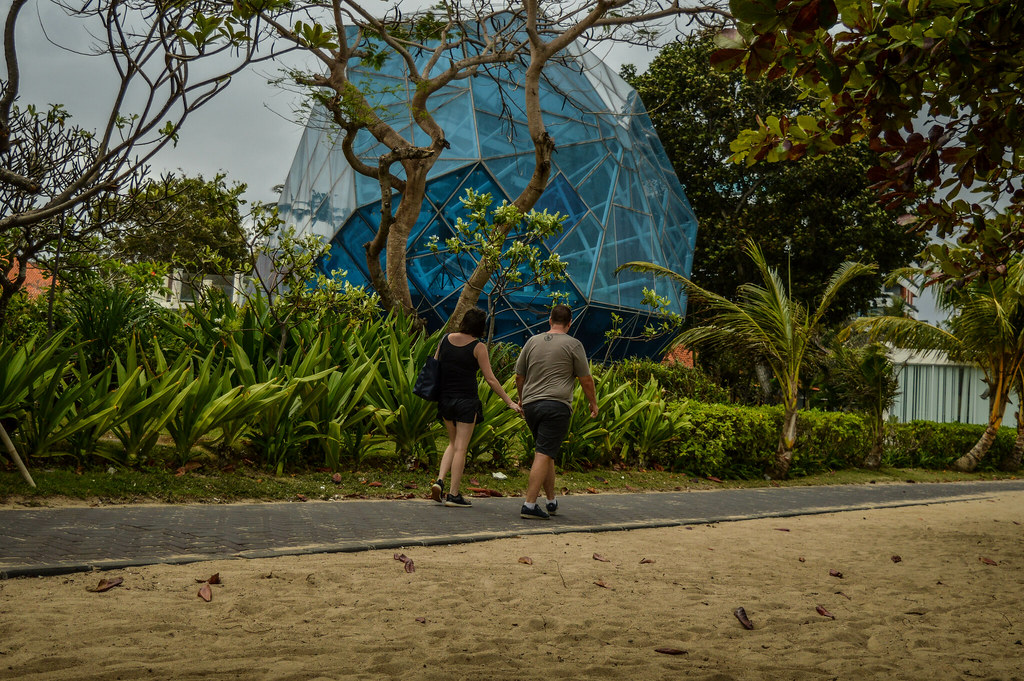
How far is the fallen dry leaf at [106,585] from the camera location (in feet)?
12.2

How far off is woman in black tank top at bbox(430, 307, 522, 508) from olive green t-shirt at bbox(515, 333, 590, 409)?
0.86 ft

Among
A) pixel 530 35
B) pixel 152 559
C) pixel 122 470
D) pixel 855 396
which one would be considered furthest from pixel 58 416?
pixel 855 396

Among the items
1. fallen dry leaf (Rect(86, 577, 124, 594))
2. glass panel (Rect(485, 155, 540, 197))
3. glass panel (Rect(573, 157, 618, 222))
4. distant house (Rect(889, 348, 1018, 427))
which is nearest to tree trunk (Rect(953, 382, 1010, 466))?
glass panel (Rect(573, 157, 618, 222))

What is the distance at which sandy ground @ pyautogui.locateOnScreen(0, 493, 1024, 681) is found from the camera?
314 centimetres

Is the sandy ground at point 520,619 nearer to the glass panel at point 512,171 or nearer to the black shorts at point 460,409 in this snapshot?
the black shorts at point 460,409

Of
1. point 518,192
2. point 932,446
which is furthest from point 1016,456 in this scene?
point 518,192

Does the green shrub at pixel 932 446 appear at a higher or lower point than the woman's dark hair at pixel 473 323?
lower

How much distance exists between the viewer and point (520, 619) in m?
3.84

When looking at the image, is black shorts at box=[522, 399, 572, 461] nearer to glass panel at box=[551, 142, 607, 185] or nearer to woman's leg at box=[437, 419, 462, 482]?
woman's leg at box=[437, 419, 462, 482]

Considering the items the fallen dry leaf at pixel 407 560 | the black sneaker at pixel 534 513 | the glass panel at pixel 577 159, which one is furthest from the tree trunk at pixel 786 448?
the fallen dry leaf at pixel 407 560

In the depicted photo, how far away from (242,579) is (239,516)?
5.57ft

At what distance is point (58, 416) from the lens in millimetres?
6273

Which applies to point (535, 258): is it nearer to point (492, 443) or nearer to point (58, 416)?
point (492, 443)

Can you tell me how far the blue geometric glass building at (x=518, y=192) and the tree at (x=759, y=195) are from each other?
447 centimetres
